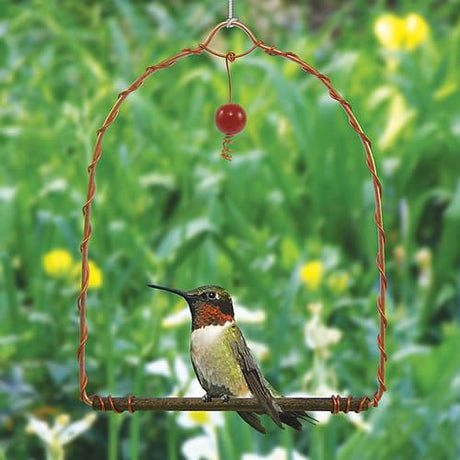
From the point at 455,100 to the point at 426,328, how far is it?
861 millimetres

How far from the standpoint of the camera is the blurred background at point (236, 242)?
2.16 m

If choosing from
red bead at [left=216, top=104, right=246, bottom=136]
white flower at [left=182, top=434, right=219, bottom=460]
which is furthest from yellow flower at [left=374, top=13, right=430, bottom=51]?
red bead at [left=216, top=104, right=246, bottom=136]

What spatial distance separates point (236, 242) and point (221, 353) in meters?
1.71

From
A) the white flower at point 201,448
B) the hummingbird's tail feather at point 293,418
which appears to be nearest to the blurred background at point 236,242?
the white flower at point 201,448

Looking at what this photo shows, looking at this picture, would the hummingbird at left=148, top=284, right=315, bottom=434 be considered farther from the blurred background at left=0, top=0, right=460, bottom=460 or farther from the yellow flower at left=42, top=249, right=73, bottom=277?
the yellow flower at left=42, top=249, right=73, bottom=277

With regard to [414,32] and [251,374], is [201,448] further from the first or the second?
[414,32]

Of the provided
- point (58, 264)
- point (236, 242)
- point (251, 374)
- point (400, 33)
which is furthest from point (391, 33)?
point (251, 374)

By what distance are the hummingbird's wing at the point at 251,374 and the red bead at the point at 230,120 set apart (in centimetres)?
21

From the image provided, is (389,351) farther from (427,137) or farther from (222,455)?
(427,137)

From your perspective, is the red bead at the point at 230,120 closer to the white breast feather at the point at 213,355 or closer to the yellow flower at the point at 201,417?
the white breast feather at the point at 213,355

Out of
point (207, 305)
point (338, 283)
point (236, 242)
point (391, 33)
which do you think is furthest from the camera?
point (391, 33)

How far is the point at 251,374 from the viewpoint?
111 centimetres

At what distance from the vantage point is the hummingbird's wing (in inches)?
42.9

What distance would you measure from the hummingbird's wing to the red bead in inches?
8.1
